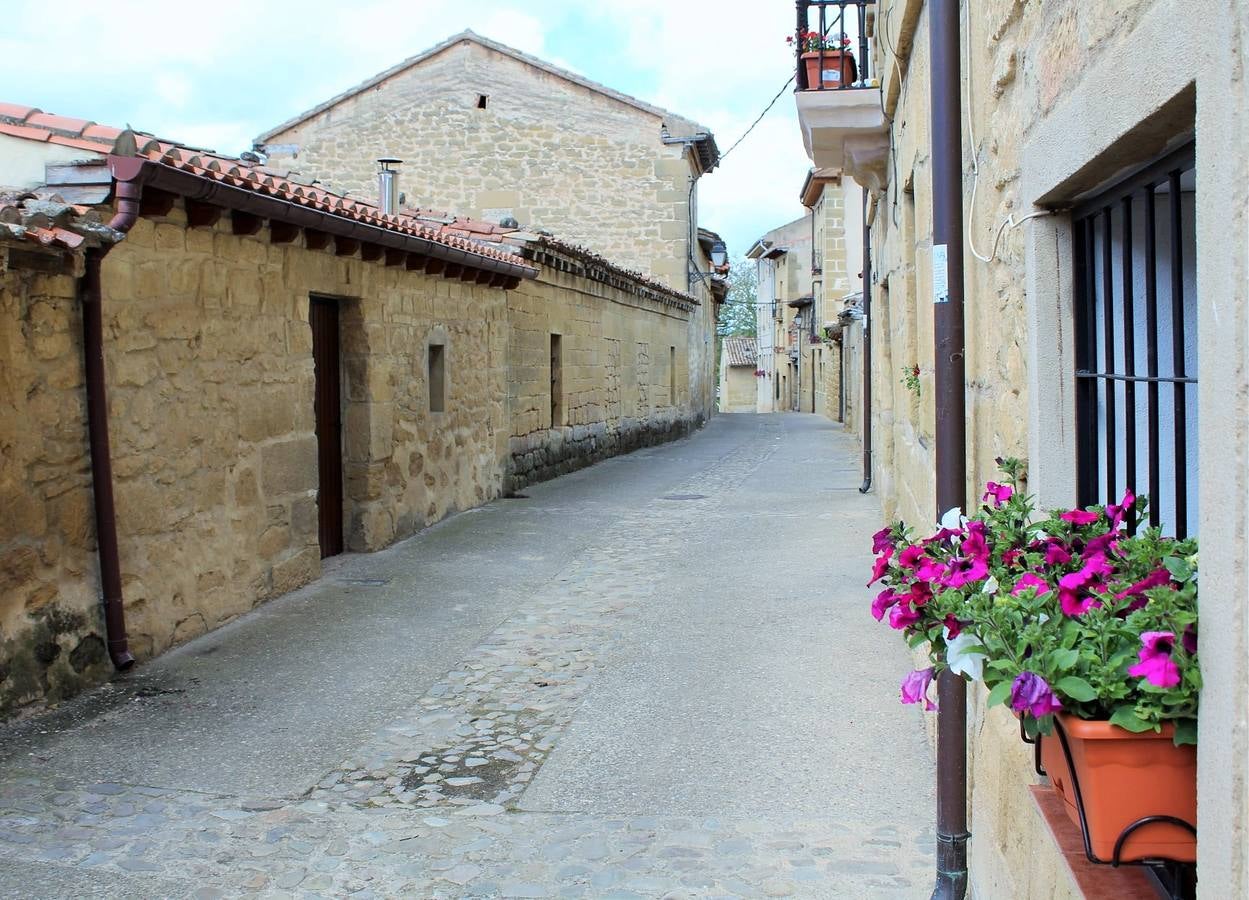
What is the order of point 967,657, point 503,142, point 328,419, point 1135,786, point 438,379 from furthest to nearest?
point 503,142 → point 438,379 → point 328,419 → point 967,657 → point 1135,786

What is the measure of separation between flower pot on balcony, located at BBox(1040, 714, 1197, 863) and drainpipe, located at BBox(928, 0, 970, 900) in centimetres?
148

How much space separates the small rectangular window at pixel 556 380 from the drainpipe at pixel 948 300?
11638 millimetres

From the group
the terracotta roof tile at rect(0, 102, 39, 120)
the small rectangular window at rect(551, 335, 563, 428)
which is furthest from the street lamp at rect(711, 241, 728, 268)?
the terracotta roof tile at rect(0, 102, 39, 120)

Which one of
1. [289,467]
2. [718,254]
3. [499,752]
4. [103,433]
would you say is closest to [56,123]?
[103,433]

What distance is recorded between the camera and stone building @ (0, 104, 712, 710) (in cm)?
497

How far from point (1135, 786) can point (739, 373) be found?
56.8 metres

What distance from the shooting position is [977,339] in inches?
135

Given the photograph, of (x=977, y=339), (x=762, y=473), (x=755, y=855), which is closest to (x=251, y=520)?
(x=755, y=855)

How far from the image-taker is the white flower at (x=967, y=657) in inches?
74.5

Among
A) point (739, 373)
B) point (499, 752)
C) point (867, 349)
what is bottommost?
point (499, 752)

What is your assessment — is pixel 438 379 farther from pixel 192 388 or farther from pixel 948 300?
pixel 948 300

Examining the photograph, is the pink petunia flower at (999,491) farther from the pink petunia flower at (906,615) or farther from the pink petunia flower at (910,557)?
the pink petunia flower at (906,615)

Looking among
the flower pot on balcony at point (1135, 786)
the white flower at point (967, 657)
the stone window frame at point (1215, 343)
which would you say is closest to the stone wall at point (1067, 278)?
the stone window frame at point (1215, 343)

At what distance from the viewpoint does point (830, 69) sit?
27.6ft
